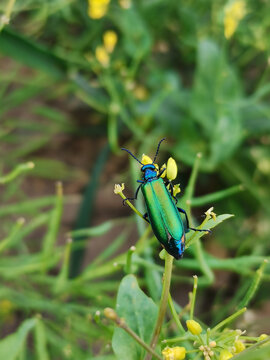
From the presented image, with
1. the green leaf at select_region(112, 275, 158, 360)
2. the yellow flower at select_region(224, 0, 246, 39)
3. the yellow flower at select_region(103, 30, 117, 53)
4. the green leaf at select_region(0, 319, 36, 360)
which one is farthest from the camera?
the yellow flower at select_region(103, 30, 117, 53)

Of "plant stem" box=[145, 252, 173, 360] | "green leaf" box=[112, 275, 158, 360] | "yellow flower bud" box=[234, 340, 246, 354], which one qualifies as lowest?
"yellow flower bud" box=[234, 340, 246, 354]

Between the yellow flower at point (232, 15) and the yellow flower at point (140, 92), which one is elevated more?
the yellow flower at point (140, 92)

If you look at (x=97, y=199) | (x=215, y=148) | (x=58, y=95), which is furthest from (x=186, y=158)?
(x=58, y=95)

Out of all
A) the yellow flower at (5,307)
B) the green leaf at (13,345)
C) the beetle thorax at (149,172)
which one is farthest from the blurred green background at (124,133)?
the beetle thorax at (149,172)

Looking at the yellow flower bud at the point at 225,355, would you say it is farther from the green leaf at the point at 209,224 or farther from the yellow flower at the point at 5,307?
the yellow flower at the point at 5,307

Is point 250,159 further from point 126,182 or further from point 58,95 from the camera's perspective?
point 58,95

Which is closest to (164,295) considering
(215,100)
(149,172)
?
(149,172)

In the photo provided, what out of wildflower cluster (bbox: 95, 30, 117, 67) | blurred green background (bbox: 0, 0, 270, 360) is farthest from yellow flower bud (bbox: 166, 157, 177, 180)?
wildflower cluster (bbox: 95, 30, 117, 67)

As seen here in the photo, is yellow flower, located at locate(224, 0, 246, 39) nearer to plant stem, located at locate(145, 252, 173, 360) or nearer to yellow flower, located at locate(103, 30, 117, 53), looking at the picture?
yellow flower, located at locate(103, 30, 117, 53)
